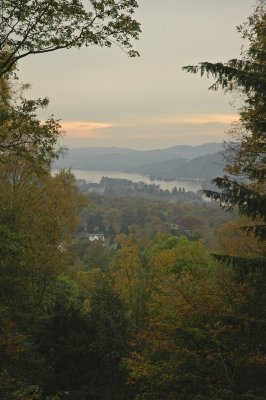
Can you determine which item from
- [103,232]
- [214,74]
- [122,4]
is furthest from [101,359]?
[103,232]

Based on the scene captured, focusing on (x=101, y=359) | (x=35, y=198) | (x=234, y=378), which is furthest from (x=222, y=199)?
(x=35, y=198)

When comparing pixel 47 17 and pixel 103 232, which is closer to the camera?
pixel 47 17

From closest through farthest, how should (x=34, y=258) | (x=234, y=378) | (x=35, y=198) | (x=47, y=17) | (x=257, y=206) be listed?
(x=257, y=206) → (x=47, y=17) → (x=234, y=378) → (x=34, y=258) → (x=35, y=198)

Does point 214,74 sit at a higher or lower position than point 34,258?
higher

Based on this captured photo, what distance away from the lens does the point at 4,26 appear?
8.95 meters

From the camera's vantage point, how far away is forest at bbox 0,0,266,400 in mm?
9250

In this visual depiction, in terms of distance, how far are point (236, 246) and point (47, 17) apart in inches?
750

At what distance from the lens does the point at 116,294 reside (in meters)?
17.3

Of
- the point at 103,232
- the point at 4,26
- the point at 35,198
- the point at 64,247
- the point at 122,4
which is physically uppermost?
the point at 122,4

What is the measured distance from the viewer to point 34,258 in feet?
59.2

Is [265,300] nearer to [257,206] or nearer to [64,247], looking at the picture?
[257,206]

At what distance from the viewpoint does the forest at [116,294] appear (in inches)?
364

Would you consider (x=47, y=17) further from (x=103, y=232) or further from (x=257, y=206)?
(x=103, y=232)

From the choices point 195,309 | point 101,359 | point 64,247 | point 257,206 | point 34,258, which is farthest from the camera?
point 64,247
